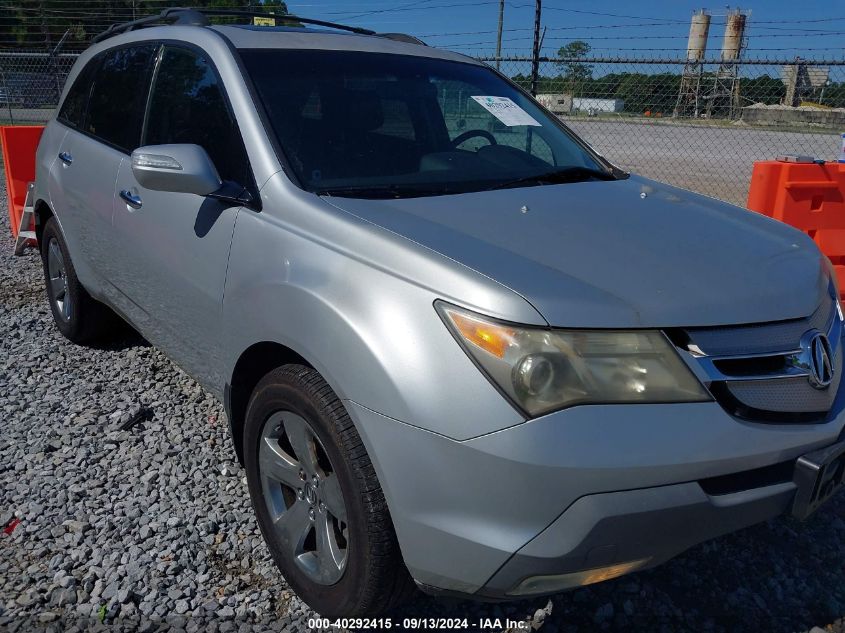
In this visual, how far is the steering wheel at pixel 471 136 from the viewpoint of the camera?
3434 mm

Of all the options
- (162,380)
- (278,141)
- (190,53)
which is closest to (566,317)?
(278,141)

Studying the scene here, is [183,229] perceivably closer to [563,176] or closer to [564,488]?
[563,176]

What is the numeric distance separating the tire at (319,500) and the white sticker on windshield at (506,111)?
1.72 m

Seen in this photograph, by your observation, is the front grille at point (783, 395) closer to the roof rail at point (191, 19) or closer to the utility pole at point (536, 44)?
the roof rail at point (191, 19)

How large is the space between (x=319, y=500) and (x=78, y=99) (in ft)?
10.5

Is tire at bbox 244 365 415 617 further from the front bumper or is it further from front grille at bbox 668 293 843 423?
front grille at bbox 668 293 843 423

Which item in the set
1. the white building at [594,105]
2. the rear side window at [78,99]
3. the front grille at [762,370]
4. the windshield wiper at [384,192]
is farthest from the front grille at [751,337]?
the white building at [594,105]

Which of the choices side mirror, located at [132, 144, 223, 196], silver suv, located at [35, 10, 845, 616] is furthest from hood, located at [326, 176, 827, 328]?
side mirror, located at [132, 144, 223, 196]

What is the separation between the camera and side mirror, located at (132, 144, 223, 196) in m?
2.53

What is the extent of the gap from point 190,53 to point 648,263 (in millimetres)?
2118

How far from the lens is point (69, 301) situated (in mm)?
4527

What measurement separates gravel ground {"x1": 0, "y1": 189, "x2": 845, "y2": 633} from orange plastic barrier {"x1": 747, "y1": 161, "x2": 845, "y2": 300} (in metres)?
2.79

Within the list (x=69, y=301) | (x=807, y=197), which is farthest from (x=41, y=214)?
(x=807, y=197)

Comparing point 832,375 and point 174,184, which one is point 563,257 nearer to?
point 832,375
